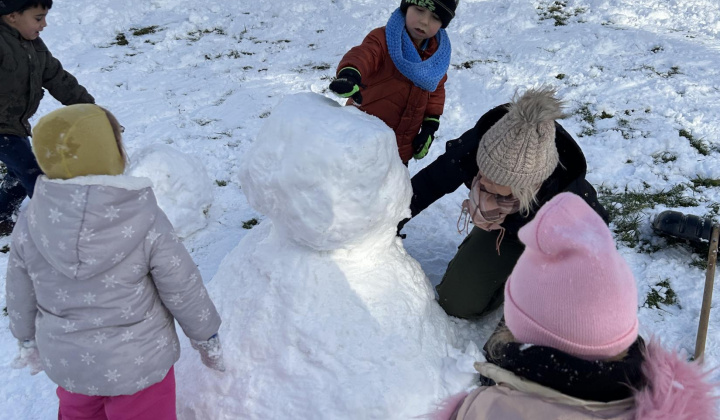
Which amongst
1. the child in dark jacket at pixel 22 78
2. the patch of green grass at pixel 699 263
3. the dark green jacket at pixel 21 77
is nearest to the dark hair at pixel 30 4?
the child in dark jacket at pixel 22 78

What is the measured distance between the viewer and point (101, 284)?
4.42ft

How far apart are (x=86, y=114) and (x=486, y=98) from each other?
3428mm

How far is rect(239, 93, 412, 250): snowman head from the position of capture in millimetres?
1593

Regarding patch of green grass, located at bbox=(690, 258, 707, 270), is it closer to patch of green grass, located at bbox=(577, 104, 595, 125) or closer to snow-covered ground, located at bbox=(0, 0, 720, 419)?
snow-covered ground, located at bbox=(0, 0, 720, 419)

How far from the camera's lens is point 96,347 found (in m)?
1.39

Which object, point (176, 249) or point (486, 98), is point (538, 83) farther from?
point (176, 249)

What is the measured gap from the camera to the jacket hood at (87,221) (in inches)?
48.6

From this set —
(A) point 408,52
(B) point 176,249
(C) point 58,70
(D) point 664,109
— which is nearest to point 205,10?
(C) point 58,70

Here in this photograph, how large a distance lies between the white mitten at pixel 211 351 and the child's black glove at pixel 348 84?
989 millimetres

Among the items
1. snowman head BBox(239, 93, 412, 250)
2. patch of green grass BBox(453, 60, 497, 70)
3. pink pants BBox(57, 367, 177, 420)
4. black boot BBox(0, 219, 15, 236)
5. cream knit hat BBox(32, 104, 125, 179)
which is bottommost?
black boot BBox(0, 219, 15, 236)

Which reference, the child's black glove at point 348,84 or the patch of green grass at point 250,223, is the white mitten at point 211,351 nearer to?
the child's black glove at point 348,84

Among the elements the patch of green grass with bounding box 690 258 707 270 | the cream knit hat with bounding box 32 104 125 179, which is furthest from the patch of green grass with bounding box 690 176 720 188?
the cream knit hat with bounding box 32 104 125 179

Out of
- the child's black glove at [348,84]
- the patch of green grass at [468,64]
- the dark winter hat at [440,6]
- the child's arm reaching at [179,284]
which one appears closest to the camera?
the child's arm reaching at [179,284]

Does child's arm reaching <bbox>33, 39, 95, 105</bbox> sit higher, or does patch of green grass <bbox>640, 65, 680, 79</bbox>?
child's arm reaching <bbox>33, 39, 95, 105</bbox>
